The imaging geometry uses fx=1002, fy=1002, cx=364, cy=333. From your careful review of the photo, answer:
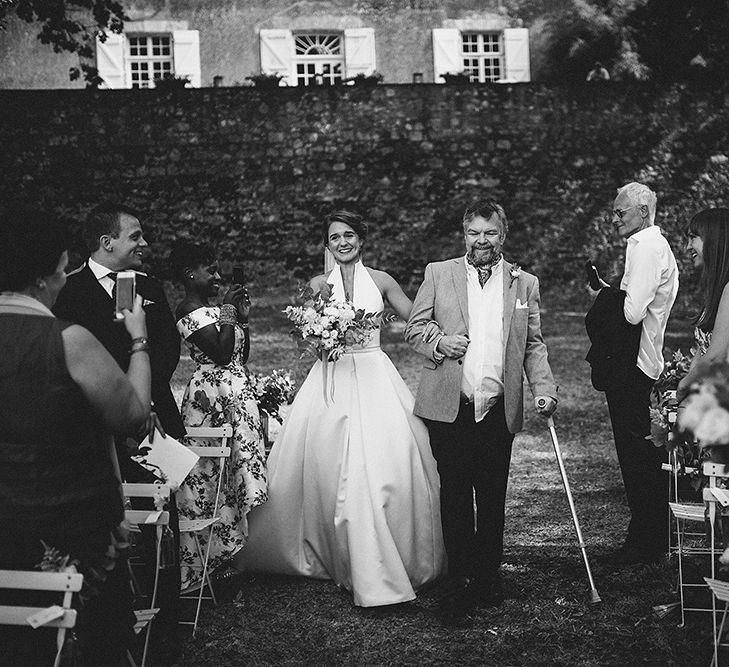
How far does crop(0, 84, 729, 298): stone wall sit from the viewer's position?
17.2 meters

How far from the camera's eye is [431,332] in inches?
200

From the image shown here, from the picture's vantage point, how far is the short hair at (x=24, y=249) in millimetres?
2979

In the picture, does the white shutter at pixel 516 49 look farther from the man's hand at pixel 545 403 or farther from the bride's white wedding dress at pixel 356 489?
the man's hand at pixel 545 403

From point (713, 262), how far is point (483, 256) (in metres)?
1.11

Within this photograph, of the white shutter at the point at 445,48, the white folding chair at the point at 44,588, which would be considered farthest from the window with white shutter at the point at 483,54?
the white folding chair at the point at 44,588

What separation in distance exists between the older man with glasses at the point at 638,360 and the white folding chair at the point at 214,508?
84.5 inches

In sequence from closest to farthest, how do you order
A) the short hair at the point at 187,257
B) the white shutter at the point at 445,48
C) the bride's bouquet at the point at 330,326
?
the bride's bouquet at the point at 330,326
the short hair at the point at 187,257
the white shutter at the point at 445,48

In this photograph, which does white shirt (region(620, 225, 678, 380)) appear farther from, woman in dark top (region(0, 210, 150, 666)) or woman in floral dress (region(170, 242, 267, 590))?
woman in dark top (region(0, 210, 150, 666))

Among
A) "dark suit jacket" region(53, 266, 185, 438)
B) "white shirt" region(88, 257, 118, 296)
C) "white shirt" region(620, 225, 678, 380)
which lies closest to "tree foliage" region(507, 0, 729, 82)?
"white shirt" region(620, 225, 678, 380)

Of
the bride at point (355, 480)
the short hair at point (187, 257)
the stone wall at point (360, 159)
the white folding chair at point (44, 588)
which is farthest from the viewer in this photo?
the stone wall at point (360, 159)

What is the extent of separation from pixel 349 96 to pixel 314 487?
42.4 ft

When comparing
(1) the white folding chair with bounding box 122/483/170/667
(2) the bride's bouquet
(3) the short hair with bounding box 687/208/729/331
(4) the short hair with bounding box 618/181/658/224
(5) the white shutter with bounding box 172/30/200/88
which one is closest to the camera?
(1) the white folding chair with bounding box 122/483/170/667

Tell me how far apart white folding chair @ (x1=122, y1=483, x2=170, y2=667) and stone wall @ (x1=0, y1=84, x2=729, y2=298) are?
13.3 m

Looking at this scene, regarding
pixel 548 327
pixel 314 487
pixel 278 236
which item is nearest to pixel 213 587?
pixel 314 487
